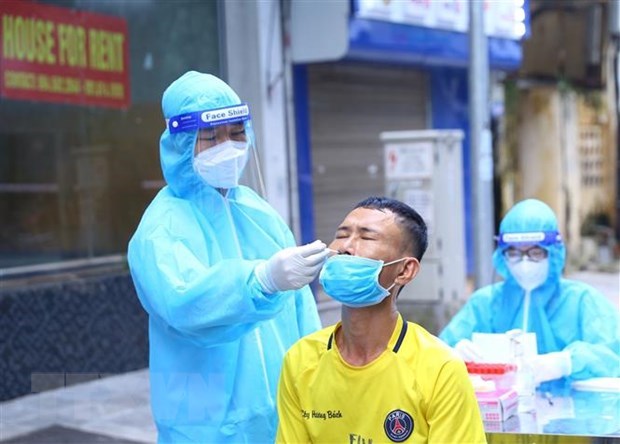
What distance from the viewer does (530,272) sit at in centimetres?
376

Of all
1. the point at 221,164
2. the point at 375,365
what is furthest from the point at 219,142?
the point at 375,365

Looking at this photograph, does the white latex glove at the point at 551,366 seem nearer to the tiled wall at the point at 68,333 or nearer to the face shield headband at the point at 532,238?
the face shield headband at the point at 532,238

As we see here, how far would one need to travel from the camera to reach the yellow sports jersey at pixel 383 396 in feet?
6.94

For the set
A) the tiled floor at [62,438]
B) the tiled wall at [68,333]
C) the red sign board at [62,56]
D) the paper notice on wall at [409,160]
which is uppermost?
the red sign board at [62,56]

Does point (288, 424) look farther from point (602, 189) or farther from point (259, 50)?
point (602, 189)

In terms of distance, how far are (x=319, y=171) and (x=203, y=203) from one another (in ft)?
18.4

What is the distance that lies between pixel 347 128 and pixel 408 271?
263 inches

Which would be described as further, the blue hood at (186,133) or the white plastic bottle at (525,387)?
the white plastic bottle at (525,387)

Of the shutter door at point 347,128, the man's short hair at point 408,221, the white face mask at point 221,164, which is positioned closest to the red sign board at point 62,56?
the shutter door at point 347,128

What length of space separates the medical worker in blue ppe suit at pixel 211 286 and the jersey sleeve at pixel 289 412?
0.24 meters

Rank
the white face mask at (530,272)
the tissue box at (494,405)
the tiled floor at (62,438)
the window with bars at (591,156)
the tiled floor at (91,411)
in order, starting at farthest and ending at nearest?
the window with bars at (591,156) → the tiled floor at (91,411) → the tiled floor at (62,438) → the white face mask at (530,272) → the tissue box at (494,405)

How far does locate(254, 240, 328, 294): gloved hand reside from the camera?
235cm

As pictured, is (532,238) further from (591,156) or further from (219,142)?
(591,156)

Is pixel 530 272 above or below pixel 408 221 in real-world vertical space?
below
